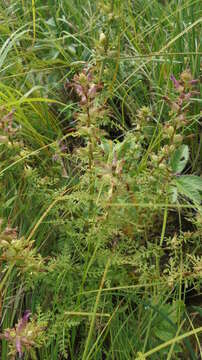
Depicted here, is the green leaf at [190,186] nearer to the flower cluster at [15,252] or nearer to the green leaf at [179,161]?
the green leaf at [179,161]

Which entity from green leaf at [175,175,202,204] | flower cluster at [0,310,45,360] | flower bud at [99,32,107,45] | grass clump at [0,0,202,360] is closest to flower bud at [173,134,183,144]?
grass clump at [0,0,202,360]

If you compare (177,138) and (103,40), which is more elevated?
(103,40)

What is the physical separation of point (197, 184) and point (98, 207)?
1.05ft

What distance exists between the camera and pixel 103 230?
1141mm

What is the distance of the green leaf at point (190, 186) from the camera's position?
1.30 meters

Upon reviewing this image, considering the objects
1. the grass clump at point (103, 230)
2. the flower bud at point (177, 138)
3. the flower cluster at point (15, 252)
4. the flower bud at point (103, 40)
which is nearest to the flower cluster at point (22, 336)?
the grass clump at point (103, 230)

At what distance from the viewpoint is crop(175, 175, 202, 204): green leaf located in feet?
4.26

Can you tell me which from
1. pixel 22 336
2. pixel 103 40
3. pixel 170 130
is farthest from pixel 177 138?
pixel 22 336

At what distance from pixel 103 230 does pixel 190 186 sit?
34 cm

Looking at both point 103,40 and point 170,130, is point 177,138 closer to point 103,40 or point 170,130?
point 170,130

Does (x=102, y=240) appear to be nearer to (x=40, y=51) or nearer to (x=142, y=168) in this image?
(x=142, y=168)

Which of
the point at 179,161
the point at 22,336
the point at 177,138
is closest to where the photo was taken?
the point at 22,336

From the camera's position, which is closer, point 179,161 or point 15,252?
point 15,252

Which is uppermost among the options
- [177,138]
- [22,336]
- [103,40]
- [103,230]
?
[103,40]
